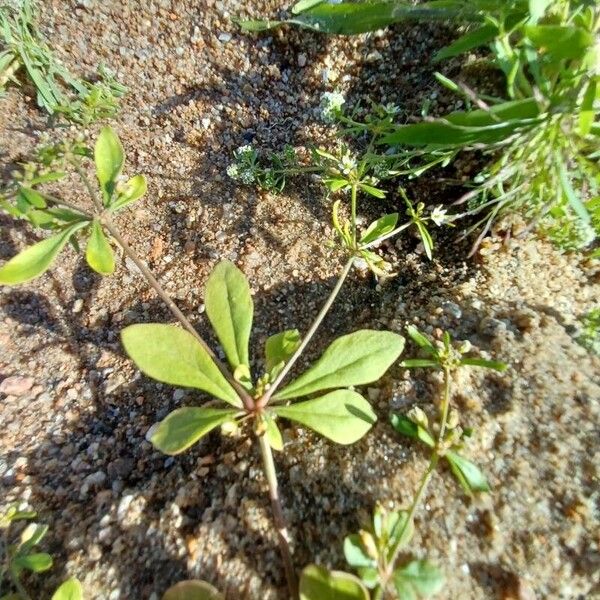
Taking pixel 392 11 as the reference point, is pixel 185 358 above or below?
below

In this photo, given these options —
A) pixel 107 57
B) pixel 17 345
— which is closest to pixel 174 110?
pixel 107 57

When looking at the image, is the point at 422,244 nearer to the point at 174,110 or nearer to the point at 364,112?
the point at 364,112

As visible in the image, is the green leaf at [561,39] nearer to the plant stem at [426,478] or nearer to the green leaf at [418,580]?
the plant stem at [426,478]

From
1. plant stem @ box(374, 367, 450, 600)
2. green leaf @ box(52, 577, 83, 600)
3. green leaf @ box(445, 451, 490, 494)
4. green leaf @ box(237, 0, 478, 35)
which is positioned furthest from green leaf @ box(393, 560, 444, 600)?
A: green leaf @ box(237, 0, 478, 35)

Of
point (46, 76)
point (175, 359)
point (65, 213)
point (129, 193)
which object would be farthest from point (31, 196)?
point (46, 76)

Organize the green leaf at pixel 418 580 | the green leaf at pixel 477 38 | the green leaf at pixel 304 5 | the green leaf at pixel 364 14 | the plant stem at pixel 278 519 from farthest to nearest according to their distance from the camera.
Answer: the green leaf at pixel 304 5, the green leaf at pixel 364 14, the green leaf at pixel 477 38, the plant stem at pixel 278 519, the green leaf at pixel 418 580

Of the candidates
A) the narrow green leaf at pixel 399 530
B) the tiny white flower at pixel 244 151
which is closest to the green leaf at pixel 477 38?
the tiny white flower at pixel 244 151
